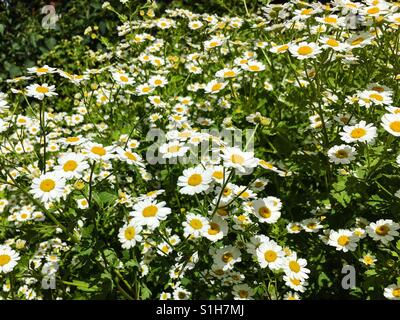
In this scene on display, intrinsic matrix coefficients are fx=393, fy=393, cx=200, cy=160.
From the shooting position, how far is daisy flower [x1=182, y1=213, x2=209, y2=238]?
1850mm

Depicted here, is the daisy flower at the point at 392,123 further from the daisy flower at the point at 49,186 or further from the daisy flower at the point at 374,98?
the daisy flower at the point at 49,186

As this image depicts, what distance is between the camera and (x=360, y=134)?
2.16 m

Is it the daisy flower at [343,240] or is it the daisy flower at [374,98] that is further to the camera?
the daisy flower at [374,98]

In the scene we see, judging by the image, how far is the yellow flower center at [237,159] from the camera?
5.91 ft

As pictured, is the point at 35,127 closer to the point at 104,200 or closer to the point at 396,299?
the point at 104,200

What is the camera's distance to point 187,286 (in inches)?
95.3

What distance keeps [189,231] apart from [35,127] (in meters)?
2.93

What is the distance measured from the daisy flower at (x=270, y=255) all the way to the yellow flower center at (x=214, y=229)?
240 millimetres

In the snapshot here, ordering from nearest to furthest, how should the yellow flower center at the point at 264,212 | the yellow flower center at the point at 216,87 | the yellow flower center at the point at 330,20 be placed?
the yellow flower center at the point at 264,212 → the yellow flower center at the point at 330,20 → the yellow flower center at the point at 216,87

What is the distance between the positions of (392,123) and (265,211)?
805 millimetres

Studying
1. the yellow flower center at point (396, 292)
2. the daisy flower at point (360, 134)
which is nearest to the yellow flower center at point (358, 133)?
the daisy flower at point (360, 134)

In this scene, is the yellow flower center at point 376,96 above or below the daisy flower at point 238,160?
above

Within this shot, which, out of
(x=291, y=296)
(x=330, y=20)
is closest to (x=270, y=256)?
(x=291, y=296)
